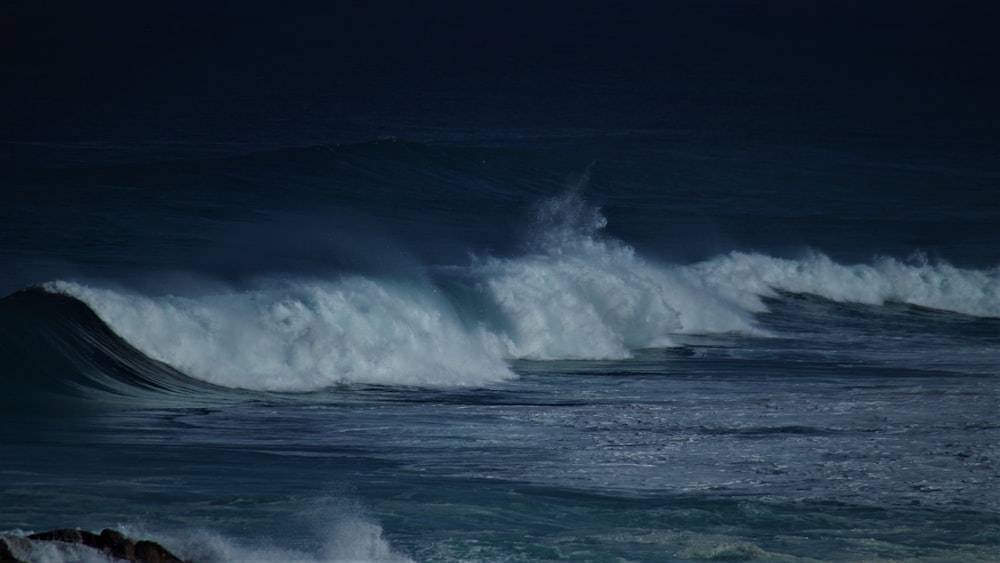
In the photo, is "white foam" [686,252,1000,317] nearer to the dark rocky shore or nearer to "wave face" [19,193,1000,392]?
"wave face" [19,193,1000,392]

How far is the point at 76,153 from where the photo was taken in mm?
38031

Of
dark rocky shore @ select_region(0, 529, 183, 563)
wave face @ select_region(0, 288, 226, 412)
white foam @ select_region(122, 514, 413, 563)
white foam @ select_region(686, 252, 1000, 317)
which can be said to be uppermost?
white foam @ select_region(686, 252, 1000, 317)

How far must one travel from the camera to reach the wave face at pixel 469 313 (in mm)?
15000

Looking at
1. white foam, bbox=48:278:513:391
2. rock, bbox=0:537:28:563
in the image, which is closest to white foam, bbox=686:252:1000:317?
white foam, bbox=48:278:513:391

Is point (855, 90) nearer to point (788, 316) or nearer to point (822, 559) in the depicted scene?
point (788, 316)

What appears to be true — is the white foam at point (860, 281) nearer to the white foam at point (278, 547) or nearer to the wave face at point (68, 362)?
the wave face at point (68, 362)

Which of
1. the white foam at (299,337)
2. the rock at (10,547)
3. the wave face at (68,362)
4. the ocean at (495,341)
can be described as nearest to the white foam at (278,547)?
the ocean at (495,341)

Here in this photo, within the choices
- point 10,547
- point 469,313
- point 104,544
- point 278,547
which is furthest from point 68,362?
point 10,547

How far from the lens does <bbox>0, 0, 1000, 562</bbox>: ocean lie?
364 inches

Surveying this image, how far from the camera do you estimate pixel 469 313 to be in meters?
18.8

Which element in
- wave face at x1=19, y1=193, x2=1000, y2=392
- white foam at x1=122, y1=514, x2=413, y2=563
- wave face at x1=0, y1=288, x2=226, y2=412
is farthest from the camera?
wave face at x1=19, y1=193, x2=1000, y2=392

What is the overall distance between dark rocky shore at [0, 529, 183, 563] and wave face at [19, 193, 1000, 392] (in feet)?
23.2

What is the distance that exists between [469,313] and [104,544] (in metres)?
11.6

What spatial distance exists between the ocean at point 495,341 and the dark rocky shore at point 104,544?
3.9 inches
